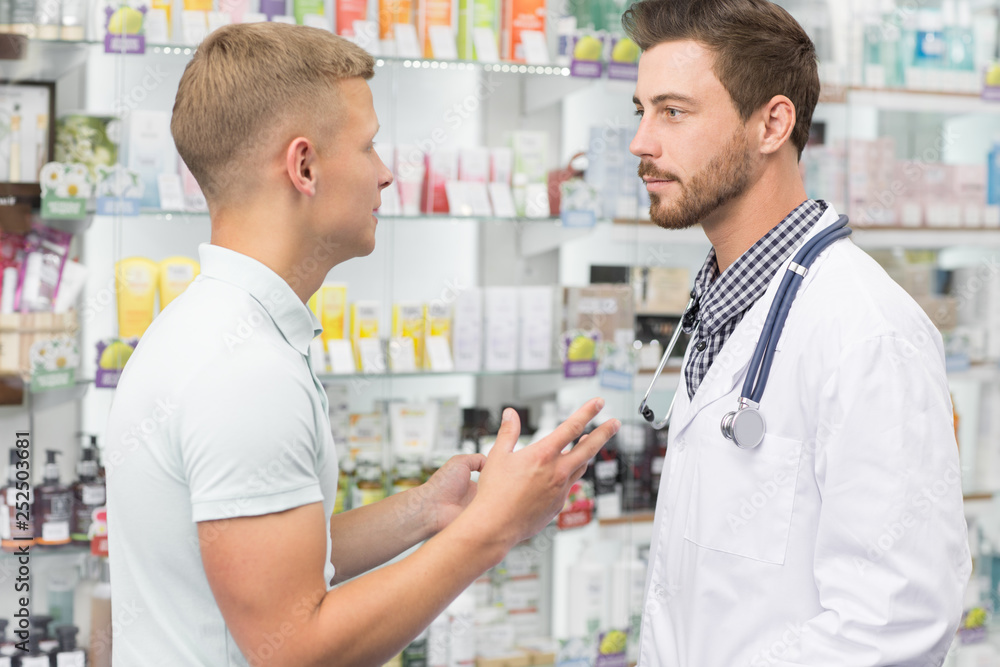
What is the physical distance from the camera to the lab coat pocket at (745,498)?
1.32 m

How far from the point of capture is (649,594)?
1551 mm

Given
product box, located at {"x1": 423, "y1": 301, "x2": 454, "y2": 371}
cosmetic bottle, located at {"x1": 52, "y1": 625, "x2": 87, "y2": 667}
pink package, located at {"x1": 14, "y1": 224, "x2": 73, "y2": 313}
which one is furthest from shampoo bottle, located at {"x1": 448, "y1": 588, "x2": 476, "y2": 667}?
pink package, located at {"x1": 14, "y1": 224, "x2": 73, "y2": 313}

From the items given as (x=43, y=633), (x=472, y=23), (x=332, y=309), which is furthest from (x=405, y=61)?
(x=43, y=633)

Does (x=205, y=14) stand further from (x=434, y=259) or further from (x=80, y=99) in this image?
(x=434, y=259)

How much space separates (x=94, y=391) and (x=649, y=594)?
79.2 inches

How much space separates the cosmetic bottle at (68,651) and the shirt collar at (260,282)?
6.74ft

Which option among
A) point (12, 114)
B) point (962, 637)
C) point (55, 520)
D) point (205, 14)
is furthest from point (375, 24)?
point (962, 637)

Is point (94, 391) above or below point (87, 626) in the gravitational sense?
above

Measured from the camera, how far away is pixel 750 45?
1.55m

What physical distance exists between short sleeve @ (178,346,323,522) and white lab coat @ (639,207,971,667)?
67 centimetres

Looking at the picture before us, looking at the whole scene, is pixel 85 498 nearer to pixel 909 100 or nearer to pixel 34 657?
pixel 34 657

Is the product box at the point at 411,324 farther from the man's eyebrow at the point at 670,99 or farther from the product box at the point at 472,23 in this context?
the man's eyebrow at the point at 670,99

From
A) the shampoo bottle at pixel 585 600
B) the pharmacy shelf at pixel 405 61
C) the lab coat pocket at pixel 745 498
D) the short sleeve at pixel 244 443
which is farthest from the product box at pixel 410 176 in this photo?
the short sleeve at pixel 244 443

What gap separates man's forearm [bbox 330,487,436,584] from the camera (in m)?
1.42
